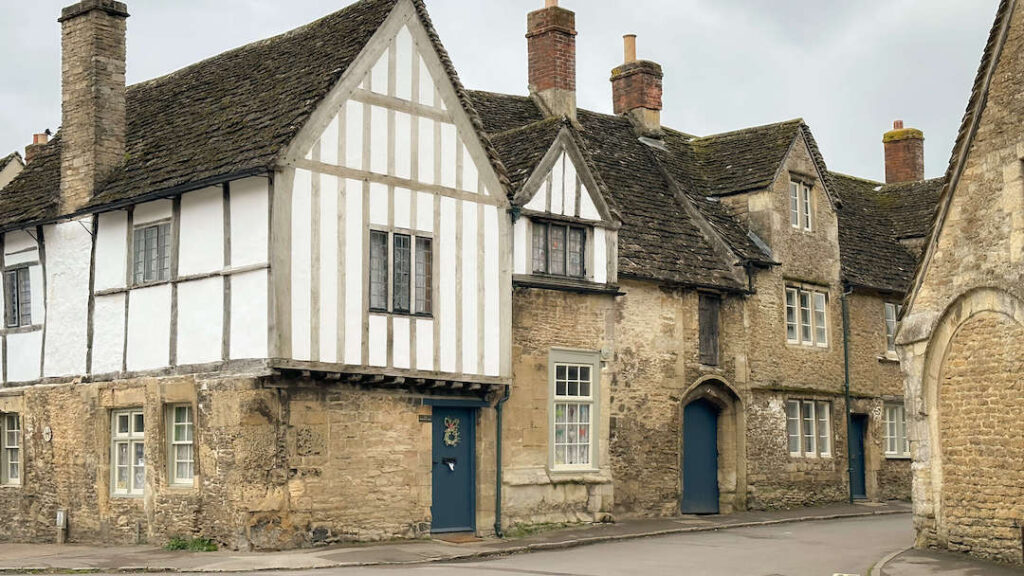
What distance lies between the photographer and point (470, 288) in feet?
72.1

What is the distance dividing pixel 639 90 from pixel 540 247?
9.37 meters

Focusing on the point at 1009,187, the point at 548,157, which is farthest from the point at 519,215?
the point at 1009,187

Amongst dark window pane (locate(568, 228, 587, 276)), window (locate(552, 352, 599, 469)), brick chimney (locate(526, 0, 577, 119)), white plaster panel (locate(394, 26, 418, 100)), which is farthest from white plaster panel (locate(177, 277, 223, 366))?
brick chimney (locate(526, 0, 577, 119))

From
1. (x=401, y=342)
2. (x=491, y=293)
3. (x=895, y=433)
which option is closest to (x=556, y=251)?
(x=491, y=293)

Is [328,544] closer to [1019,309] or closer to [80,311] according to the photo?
[80,311]

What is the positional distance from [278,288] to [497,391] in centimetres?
477

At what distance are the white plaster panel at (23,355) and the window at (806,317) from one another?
1530 cm

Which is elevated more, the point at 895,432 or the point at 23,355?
the point at 23,355

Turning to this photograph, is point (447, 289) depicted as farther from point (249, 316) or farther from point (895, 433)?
point (895, 433)

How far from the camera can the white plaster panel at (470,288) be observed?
71.4 ft

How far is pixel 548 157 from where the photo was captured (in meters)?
23.8

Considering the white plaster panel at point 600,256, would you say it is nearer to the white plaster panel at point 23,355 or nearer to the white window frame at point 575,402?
the white window frame at point 575,402

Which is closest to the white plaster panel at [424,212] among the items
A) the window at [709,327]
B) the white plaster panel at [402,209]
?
the white plaster panel at [402,209]

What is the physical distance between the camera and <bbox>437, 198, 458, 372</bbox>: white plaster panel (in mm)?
21469
